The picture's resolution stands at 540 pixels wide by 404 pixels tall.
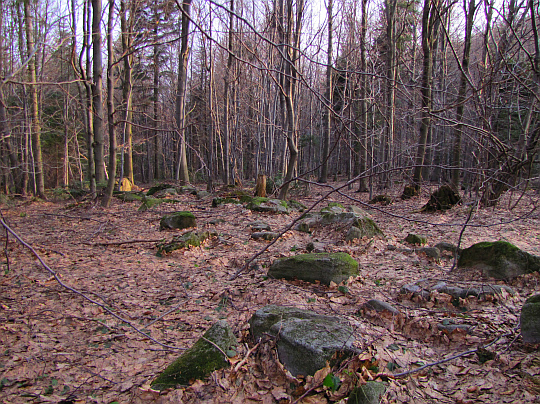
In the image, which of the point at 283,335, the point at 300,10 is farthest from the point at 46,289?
the point at 300,10

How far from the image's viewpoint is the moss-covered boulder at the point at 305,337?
95.3 inches

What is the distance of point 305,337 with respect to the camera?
Result: 2559mm

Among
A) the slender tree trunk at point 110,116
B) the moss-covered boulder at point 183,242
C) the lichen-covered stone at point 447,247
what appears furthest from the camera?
the slender tree trunk at point 110,116

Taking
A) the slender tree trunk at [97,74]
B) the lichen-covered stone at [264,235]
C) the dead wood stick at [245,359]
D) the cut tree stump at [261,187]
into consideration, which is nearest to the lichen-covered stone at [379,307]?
the dead wood stick at [245,359]

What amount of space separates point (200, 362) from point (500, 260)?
3854 millimetres

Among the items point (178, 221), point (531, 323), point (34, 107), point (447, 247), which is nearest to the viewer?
point (531, 323)

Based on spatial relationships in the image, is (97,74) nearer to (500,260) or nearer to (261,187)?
(261,187)

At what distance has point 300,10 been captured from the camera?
9625 millimetres

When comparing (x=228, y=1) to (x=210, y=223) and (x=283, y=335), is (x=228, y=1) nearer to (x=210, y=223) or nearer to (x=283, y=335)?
(x=210, y=223)

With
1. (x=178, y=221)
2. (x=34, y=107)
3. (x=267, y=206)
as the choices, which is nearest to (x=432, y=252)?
(x=267, y=206)

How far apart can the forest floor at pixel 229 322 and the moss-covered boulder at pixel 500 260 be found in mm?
122

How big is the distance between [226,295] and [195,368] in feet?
5.26

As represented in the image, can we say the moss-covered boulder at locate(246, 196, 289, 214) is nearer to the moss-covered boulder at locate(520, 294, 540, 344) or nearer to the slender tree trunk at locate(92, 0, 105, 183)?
the slender tree trunk at locate(92, 0, 105, 183)

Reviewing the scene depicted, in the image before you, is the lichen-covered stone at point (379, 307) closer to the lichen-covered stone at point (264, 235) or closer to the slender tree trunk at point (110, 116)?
the lichen-covered stone at point (264, 235)
